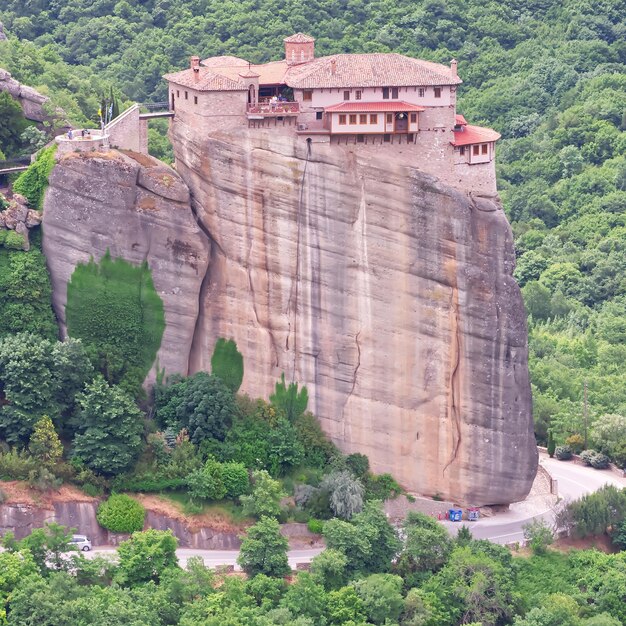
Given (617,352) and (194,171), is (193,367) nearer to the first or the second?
(194,171)

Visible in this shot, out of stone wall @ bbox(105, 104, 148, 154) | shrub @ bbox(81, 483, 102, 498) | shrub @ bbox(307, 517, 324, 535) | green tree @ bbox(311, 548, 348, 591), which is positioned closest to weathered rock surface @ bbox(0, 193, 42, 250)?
stone wall @ bbox(105, 104, 148, 154)

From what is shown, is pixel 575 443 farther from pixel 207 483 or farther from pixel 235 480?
pixel 207 483

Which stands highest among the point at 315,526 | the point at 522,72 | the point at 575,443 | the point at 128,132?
the point at 522,72

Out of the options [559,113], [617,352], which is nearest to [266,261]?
[617,352]

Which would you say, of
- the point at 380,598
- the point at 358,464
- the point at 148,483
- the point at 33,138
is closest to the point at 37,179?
the point at 33,138

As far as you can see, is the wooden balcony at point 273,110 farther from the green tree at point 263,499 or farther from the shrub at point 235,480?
the green tree at point 263,499

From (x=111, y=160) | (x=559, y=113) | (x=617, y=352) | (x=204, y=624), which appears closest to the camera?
(x=204, y=624)
